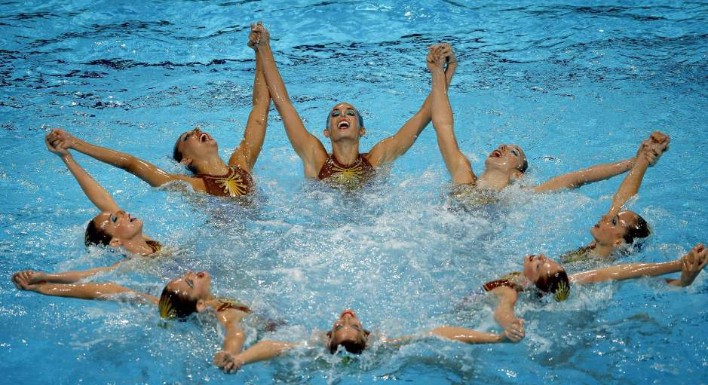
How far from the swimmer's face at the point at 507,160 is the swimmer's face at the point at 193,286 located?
232 centimetres

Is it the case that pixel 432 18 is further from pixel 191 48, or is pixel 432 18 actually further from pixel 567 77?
pixel 191 48

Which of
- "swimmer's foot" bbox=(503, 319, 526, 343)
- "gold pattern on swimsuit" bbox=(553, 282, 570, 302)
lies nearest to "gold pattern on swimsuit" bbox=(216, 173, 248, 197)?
"gold pattern on swimsuit" bbox=(553, 282, 570, 302)

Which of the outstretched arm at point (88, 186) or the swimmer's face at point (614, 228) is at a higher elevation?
the outstretched arm at point (88, 186)

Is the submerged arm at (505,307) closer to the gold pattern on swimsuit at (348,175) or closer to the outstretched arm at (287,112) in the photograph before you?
the gold pattern on swimsuit at (348,175)

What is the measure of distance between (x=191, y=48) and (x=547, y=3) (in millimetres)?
4339

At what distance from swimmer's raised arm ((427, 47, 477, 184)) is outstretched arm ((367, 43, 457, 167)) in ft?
0.05

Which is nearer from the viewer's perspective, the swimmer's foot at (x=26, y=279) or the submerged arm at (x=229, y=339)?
the submerged arm at (x=229, y=339)

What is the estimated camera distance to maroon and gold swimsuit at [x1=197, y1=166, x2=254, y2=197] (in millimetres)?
5504

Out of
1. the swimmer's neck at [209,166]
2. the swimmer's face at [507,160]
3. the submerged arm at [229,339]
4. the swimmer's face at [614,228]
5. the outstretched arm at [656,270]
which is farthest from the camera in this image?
the swimmer's neck at [209,166]

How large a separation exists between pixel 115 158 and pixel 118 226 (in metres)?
0.63

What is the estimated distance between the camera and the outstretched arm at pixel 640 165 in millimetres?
4742

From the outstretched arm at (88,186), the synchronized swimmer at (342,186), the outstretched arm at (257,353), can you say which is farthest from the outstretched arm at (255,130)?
the outstretched arm at (257,353)

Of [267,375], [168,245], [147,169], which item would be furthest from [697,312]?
[147,169]

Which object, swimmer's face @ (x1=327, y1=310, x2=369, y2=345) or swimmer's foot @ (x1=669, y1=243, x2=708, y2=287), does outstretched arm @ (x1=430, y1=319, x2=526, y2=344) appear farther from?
swimmer's foot @ (x1=669, y1=243, x2=708, y2=287)
